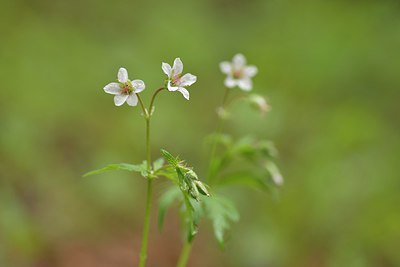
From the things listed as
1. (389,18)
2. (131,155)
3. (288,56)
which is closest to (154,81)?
(131,155)

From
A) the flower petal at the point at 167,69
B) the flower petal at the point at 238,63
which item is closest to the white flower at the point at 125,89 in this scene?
the flower petal at the point at 167,69

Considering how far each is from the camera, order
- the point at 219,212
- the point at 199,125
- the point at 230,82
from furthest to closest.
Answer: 1. the point at 199,125
2. the point at 230,82
3. the point at 219,212

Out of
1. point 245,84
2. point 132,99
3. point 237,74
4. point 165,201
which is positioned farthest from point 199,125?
point 132,99

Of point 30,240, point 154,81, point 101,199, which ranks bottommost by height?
point 30,240

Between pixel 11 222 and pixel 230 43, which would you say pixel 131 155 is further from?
pixel 230 43

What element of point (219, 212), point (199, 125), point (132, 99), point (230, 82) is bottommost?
point (219, 212)

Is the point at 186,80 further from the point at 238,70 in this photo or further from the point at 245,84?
the point at 238,70

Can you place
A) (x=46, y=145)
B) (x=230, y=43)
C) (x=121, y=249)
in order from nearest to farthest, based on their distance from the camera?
(x=121, y=249), (x=46, y=145), (x=230, y=43)
